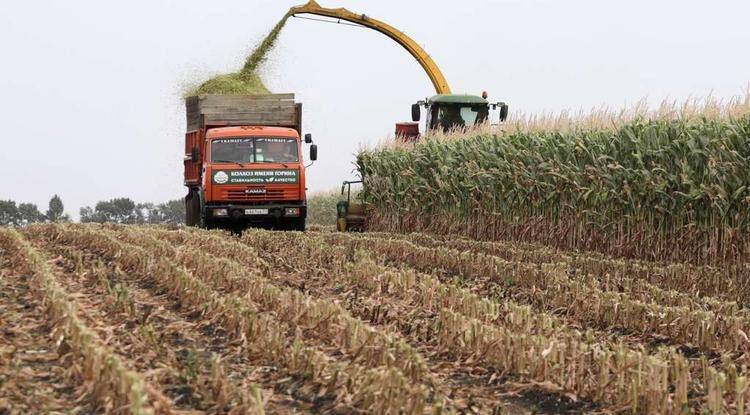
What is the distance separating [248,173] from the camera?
20.7 metres

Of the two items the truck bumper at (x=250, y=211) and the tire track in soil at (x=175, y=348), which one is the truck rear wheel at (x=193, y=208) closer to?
the truck bumper at (x=250, y=211)

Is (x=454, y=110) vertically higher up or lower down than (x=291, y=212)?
higher up

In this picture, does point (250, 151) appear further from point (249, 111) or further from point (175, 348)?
point (175, 348)

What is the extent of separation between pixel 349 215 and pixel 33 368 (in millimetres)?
18018

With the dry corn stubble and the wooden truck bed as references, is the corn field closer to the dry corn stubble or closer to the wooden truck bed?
the wooden truck bed

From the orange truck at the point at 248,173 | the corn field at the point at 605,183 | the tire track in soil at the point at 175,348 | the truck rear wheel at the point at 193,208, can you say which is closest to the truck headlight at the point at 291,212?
the orange truck at the point at 248,173

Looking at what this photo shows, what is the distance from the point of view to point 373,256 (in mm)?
14391

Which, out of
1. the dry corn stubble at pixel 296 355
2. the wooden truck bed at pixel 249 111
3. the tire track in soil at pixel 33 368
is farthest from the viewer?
the wooden truck bed at pixel 249 111

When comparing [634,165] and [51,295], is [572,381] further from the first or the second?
[634,165]

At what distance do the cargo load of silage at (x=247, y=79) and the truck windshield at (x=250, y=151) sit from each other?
4.50 m

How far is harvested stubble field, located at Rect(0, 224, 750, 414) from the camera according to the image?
5.95m

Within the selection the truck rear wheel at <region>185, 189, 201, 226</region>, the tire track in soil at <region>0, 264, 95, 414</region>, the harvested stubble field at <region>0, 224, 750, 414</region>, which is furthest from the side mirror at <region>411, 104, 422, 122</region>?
the tire track in soil at <region>0, 264, 95, 414</region>

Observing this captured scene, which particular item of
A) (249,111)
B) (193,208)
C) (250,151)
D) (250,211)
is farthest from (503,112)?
(193,208)

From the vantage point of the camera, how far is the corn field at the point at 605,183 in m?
14.4
